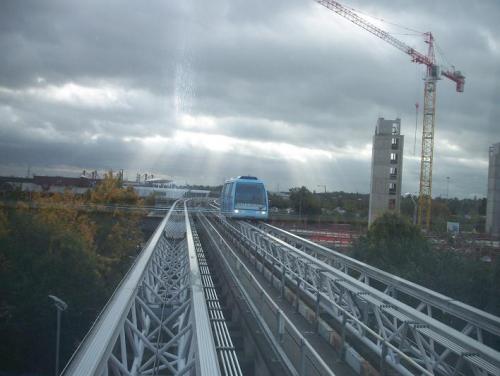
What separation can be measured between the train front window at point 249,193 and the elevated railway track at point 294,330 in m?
10.9

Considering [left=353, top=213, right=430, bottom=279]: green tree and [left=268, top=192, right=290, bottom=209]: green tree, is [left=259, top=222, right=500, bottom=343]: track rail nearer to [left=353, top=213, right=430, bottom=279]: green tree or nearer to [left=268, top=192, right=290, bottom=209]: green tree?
[left=353, top=213, right=430, bottom=279]: green tree

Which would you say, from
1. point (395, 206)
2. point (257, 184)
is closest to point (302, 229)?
point (257, 184)

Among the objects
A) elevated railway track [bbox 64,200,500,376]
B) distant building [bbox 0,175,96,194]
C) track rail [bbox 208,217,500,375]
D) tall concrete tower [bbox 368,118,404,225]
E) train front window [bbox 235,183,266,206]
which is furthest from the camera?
tall concrete tower [bbox 368,118,404,225]

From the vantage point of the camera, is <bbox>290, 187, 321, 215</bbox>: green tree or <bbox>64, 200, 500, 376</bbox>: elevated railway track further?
<bbox>290, 187, 321, 215</bbox>: green tree

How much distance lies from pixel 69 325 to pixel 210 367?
363 inches

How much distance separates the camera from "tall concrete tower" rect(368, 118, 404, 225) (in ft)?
75.9

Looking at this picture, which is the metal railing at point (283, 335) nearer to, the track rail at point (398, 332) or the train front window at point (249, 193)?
the track rail at point (398, 332)

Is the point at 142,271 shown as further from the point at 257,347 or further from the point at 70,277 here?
the point at 70,277

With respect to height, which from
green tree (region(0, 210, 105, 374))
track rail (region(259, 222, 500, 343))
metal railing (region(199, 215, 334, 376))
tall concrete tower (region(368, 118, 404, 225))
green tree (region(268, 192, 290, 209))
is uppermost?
tall concrete tower (region(368, 118, 404, 225))

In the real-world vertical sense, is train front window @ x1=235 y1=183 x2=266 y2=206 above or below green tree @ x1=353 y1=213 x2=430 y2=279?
above

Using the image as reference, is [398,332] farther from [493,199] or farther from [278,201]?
[278,201]

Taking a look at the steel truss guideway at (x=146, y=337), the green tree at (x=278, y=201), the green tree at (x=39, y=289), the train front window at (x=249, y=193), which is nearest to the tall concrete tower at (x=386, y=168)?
the green tree at (x=278, y=201)

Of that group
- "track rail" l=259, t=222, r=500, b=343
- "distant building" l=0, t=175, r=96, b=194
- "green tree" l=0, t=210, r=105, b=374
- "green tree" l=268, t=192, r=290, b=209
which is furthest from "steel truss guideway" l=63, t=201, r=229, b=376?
"green tree" l=268, t=192, r=290, b=209

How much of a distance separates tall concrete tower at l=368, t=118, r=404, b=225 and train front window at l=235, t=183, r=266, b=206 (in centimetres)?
487
